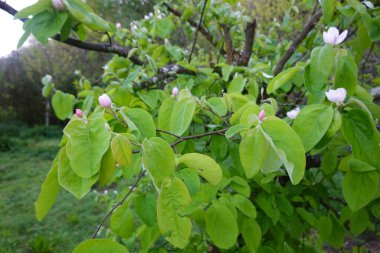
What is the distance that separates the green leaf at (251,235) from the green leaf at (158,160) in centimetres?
82

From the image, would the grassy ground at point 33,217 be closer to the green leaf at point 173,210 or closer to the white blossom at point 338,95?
the green leaf at point 173,210

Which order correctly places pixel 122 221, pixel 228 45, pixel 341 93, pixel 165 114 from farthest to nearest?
pixel 228 45
pixel 122 221
pixel 165 114
pixel 341 93

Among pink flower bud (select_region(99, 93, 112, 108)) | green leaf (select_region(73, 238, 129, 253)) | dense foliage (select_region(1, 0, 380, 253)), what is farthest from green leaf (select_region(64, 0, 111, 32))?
green leaf (select_region(73, 238, 129, 253))

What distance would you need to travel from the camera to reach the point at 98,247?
1.89 feet

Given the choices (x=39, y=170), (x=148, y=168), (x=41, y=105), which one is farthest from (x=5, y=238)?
(x=41, y=105)

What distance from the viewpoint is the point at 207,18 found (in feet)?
9.12

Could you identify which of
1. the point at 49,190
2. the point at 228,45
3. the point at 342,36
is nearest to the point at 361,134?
the point at 342,36

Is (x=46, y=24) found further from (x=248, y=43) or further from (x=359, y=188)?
(x=248, y=43)

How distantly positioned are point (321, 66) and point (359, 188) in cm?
49

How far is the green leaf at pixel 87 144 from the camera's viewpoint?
60cm

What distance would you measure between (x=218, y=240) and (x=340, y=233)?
1.09 metres

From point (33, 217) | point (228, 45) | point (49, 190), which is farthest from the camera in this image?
point (33, 217)

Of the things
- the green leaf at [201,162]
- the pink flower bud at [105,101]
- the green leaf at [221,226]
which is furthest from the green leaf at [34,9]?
the green leaf at [221,226]

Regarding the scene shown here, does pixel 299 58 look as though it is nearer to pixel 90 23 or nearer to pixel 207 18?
pixel 207 18
